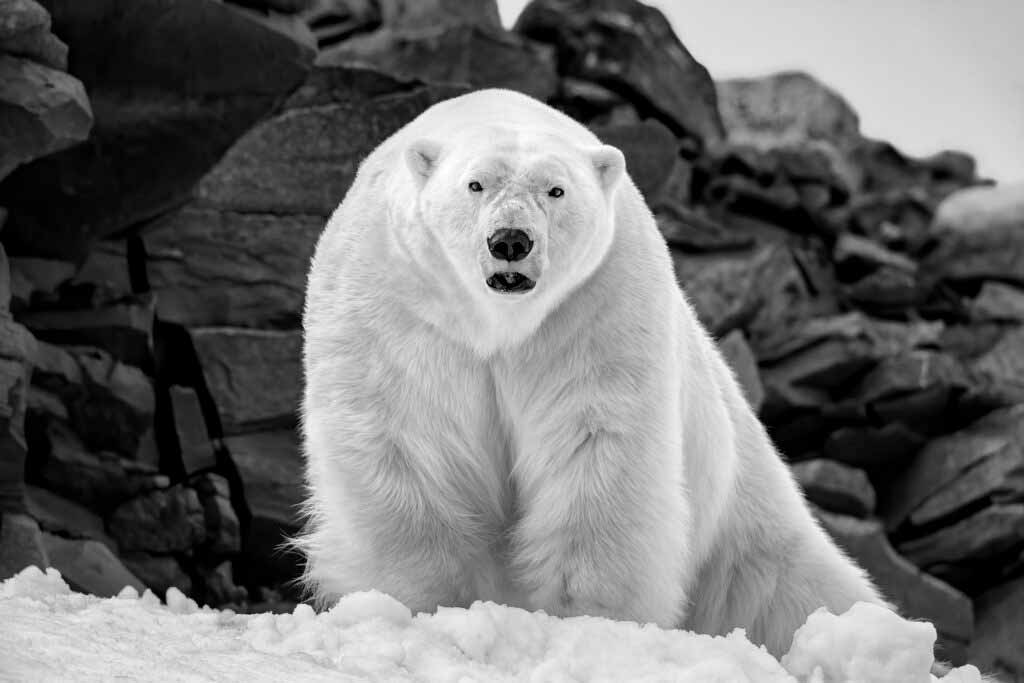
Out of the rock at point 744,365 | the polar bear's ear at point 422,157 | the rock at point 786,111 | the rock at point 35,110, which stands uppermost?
the polar bear's ear at point 422,157

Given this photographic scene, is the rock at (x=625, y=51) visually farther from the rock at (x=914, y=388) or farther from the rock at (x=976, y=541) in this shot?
the rock at (x=976, y=541)

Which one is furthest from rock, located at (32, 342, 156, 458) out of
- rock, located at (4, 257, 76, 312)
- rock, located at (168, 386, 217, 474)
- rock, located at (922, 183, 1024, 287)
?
rock, located at (922, 183, 1024, 287)

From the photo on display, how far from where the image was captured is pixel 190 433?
322 inches

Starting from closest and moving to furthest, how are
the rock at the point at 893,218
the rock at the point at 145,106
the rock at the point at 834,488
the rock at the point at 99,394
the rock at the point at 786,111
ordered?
the rock at the point at 145,106 < the rock at the point at 99,394 < the rock at the point at 834,488 < the rock at the point at 893,218 < the rock at the point at 786,111

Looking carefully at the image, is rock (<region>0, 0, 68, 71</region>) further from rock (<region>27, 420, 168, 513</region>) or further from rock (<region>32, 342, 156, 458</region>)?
rock (<region>27, 420, 168, 513</region>)

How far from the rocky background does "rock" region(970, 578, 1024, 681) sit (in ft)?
0.08

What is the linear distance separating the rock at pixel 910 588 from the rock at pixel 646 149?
11.0 ft

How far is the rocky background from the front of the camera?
7156 mm

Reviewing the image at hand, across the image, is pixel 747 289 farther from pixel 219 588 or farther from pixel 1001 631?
pixel 219 588

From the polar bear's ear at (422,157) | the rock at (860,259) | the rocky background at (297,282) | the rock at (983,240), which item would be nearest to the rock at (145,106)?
the rocky background at (297,282)

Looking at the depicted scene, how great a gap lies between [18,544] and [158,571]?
1754 millimetres

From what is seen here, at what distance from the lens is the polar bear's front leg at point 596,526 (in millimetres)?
3158

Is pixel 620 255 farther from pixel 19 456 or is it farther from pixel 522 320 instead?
pixel 19 456

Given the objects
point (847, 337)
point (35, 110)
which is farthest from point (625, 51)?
point (35, 110)
